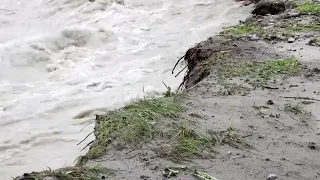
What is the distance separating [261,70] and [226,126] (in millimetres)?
1626

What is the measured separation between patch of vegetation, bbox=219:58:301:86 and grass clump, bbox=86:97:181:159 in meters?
1.20

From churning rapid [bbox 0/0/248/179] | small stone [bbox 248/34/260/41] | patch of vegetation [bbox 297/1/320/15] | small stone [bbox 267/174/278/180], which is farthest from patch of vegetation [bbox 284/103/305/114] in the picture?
patch of vegetation [bbox 297/1/320/15]

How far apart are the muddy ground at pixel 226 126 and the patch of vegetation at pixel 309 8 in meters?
1.70

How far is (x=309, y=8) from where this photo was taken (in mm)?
7906

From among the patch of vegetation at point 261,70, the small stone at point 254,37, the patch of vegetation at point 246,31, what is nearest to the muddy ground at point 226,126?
the patch of vegetation at point 261,70

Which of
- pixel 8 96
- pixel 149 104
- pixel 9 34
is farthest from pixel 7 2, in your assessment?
pixel 149 104

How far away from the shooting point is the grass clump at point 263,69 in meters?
5.38

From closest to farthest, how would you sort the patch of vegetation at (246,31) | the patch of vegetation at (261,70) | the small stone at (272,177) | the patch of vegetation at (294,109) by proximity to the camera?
the small stone at (272,177)
the patch of vegetation at (294,109)
the patch of vegetation at (261,70)
the patch of vegetation at (246,31)

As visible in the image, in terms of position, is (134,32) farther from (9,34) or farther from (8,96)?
(8,96)

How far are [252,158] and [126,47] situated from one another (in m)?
6.43

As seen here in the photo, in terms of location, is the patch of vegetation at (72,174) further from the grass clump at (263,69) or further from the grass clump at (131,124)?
the grass clump at (263,69)

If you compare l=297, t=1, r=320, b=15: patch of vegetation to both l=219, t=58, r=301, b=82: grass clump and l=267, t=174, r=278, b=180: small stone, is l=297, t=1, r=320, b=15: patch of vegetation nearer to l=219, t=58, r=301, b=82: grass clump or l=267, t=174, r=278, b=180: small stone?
l=219, t=58, r=301, b=82: grass clump

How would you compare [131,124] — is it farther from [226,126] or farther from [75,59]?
[75,59]

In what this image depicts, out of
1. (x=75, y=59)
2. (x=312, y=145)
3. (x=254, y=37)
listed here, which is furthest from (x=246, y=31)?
(x=312, y=145)
